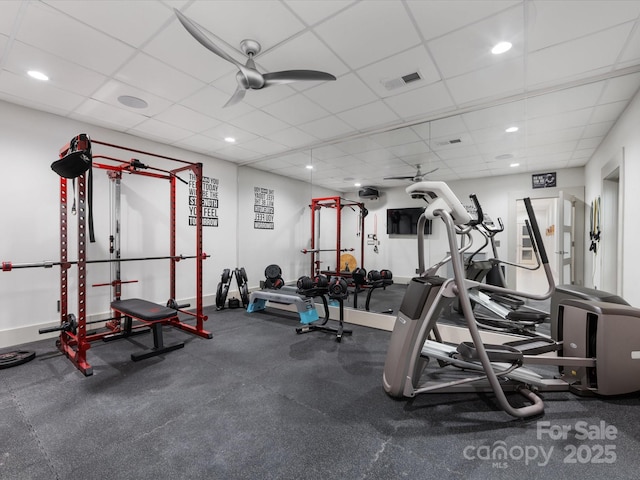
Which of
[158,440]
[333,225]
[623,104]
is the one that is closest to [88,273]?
[158,440]

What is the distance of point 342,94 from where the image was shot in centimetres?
318

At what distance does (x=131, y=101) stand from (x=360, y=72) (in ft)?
8.98

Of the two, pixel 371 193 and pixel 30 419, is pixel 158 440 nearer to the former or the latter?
pixel 30 419

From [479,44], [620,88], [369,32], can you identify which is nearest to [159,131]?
[369,32]

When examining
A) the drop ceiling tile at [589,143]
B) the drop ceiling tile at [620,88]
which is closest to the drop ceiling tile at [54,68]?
the drop ceiling tile at [620,88]

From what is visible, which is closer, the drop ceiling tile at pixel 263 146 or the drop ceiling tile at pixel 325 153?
the drop ceiling tile at pixel 263 146

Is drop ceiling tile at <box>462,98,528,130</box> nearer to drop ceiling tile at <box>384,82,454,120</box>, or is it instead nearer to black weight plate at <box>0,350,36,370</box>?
drop ceiling tile at <box>384,82,454,120</box>

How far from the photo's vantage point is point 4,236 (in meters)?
3.37

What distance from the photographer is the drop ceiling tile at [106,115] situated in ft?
11.5

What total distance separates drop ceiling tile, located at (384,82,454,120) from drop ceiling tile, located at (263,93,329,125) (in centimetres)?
89

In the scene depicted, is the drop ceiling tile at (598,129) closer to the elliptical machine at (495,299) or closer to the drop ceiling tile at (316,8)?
the elliptical machine at (495,299)

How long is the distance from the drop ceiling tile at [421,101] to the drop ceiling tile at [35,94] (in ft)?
12.2

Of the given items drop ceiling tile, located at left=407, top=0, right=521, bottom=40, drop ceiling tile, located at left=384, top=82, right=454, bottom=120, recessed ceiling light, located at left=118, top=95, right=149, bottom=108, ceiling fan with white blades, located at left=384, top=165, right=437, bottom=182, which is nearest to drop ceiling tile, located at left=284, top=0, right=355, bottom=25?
drop ceiling tile, located at left=407, top=0, right=521, bottom=40

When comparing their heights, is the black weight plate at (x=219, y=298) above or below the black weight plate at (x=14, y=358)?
above
